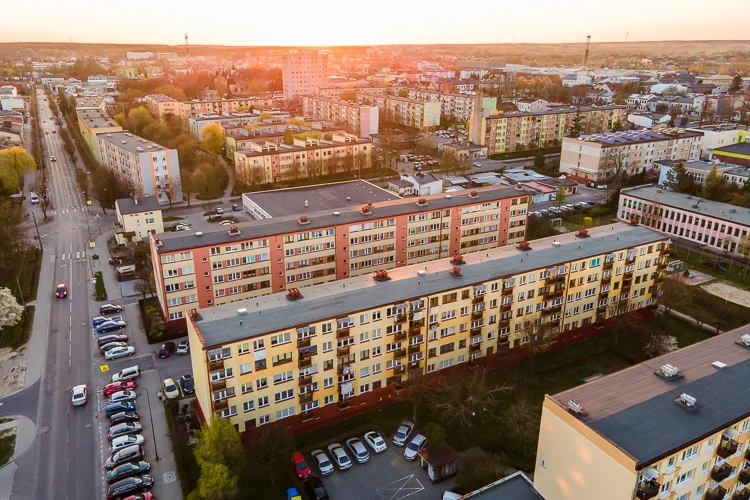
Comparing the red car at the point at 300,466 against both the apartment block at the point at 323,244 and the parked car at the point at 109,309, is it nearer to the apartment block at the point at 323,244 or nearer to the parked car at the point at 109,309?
the apartment block at the point at 323,244

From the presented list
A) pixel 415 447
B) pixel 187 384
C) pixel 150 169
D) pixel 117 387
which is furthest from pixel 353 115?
pixel 415 447

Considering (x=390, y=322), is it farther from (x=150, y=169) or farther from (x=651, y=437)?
(x=150, y=169)

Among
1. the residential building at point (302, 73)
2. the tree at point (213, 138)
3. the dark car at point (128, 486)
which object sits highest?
the residential building at point (302, 73)

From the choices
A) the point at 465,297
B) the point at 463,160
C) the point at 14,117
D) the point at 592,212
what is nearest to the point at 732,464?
the point at 465,297

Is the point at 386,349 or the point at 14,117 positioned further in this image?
the point at 14,117

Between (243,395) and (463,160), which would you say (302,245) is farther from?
(463,160)

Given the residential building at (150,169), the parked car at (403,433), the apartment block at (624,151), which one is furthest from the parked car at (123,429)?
the apartment block at (624,151)
